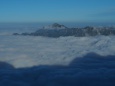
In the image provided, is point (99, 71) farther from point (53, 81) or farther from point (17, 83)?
point (17, 83)

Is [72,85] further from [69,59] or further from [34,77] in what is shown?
[69,59]

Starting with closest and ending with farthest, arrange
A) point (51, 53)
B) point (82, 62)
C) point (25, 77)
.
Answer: point (25, 77)
point (82, 62)
point (51, 53)

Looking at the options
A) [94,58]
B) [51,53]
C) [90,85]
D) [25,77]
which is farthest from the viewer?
[51,53]

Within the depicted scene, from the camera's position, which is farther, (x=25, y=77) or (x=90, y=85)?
(x=25, y=77)

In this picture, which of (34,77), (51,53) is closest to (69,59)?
(51,53)

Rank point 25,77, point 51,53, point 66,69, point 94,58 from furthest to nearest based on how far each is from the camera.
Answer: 1. point 51,53
2. point 94,58
3. point 66,69
4. point 25,77

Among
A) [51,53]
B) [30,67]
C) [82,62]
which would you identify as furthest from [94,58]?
[30,67]
